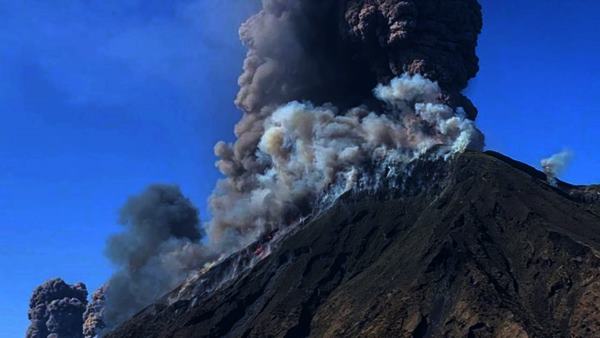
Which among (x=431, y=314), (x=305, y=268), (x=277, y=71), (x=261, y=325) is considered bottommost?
(x=431, y=314)

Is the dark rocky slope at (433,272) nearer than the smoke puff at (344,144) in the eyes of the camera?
Yes

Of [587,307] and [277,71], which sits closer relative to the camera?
[587,307]

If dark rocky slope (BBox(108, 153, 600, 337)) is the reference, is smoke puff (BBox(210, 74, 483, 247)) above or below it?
above

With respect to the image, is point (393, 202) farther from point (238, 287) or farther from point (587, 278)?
point (587, 278)

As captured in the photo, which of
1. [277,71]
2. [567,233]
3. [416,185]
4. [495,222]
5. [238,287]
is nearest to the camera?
[567,233]

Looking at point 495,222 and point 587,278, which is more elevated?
point 495,222

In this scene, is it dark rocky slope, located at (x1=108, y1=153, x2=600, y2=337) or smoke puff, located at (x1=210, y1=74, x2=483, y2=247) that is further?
smoke puff, located at (x1=210, y1=74, x2=483, y2=247)

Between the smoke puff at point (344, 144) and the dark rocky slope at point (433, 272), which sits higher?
the smoke puff at point (344, 144)

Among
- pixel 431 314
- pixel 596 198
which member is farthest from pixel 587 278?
pixel 596 198
